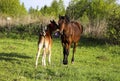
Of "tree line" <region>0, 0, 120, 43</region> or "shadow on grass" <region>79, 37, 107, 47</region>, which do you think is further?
"tree line" <region>0, 0, 120, 43</region>

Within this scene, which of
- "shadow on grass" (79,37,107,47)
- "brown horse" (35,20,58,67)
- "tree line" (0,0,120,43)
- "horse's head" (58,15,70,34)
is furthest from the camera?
"tree line" (0,0,120,43)

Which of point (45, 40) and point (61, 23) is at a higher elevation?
point (61, 23)

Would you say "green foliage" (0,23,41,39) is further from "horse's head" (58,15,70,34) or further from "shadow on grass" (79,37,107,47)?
"horse's head" (58,15,70,34)

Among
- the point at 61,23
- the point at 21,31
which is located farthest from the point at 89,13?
the point at 61,23

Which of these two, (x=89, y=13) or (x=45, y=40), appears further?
(x=89, y=13)

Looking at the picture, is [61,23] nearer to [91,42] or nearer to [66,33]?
[66,33]

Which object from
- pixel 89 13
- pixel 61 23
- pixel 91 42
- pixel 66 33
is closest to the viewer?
pixel 61 23

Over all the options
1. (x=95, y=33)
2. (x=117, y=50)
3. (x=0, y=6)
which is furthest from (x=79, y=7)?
(x=117, y=50)

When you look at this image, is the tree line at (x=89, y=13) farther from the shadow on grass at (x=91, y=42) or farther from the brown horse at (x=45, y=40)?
the brown horse at (x=45, y=40)

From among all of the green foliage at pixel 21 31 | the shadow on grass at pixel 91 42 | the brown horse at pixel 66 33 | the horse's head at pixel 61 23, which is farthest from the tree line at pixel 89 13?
the horse's head at pixel 61 23

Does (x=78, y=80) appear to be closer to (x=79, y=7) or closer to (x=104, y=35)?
(x=104, y=35)

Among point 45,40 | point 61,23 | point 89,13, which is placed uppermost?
point 89,13

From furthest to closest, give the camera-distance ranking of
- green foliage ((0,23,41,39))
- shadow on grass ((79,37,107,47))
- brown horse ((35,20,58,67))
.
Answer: green foliage ((0,23,41,39)) → shadow on grass ((79,37,107,47)) → brown horse ((35,20,58,67))

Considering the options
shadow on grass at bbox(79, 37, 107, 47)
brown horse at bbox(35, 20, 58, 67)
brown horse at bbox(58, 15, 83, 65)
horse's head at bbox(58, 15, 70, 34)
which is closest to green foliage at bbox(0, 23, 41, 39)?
shadow on grass at bbox(79, 37, 107, 47)
